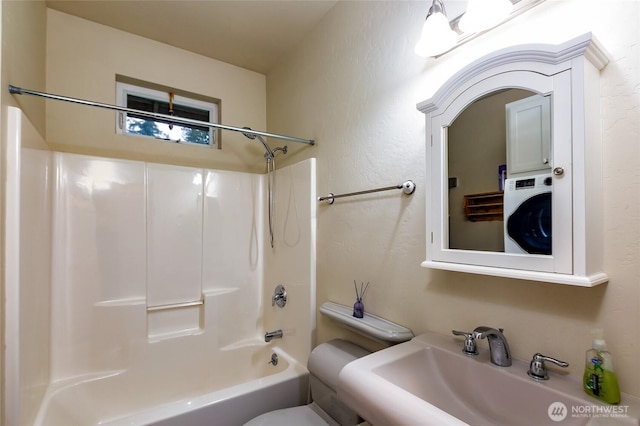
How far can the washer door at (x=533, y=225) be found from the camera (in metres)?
0.82

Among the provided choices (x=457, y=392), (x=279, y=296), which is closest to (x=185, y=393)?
(x=279, y=296)

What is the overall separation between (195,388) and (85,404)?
0.58m

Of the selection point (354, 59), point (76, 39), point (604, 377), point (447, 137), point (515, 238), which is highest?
point (76, 39)

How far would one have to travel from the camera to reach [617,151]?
775mm

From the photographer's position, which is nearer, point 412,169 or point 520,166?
point 520,166

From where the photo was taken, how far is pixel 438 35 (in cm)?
107

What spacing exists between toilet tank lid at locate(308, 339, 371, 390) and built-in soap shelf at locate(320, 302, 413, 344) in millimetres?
108

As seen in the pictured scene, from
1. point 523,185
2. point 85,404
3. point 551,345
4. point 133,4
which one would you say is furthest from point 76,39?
point 551,345

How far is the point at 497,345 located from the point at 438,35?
106cm

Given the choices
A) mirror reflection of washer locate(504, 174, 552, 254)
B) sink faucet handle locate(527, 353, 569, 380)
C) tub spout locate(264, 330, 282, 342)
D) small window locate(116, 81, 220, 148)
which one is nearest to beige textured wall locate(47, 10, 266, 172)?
small window locate(116, 81, 220, 148)

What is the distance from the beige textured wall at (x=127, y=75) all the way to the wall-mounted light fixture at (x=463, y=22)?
65.7 inches

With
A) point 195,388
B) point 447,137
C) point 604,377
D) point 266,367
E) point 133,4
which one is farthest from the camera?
point 266,367

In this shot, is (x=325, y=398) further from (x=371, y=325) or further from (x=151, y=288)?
(x=151, y=288)

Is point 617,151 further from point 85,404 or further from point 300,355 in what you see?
point 85,404
